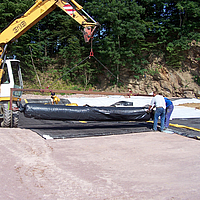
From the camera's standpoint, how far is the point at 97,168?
3568mm

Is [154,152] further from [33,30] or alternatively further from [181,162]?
[33,30]

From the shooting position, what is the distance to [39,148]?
14.7ft

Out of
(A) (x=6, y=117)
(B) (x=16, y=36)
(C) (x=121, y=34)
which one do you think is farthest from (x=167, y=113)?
(C) (x=121, y=34)

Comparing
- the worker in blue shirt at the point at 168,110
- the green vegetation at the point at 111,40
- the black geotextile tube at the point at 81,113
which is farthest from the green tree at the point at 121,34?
the black geotextile tube at the point at 81,113

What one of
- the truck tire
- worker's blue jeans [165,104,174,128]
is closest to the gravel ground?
the truck tire

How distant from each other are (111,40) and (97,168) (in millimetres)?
20887

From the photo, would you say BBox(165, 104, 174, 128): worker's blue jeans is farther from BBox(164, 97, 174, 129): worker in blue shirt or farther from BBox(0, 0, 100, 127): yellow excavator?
BBox(0, 0, 100, 127): yellow excavator

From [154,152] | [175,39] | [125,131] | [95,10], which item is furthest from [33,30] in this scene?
[154,152]

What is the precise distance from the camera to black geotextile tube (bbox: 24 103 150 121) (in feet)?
19.1

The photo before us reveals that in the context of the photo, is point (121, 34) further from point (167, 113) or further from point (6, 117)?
point (6, 117)

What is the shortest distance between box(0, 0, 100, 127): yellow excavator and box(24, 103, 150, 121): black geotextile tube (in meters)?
0.90

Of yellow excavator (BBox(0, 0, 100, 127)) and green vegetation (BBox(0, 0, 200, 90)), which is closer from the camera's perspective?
yellow excavator (BBox(0, 0, 100, 127))

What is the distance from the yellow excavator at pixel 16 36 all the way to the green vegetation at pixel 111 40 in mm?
14195

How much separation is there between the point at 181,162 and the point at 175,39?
2171 centimetres
